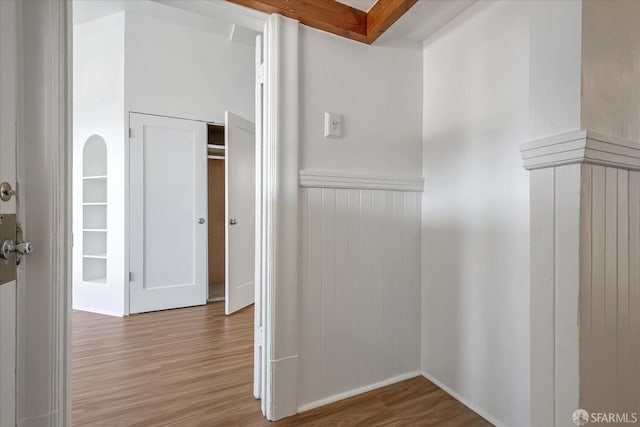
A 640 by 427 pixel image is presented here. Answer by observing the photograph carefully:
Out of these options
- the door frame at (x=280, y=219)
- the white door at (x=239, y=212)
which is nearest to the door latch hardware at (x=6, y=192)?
the door frame at (x=280, y=219)

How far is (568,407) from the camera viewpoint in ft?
2.49

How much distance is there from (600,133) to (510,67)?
2.26 ft

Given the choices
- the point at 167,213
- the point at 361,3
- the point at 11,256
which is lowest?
the point at 11,256

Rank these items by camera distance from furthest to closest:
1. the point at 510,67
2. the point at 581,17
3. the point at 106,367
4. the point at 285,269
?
the point at 106,367 < the point at 285,269 < the point at 510,67 < the point at 581,17

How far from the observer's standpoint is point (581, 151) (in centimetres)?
73

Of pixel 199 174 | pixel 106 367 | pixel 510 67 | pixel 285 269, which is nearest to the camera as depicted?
pixel 510 67

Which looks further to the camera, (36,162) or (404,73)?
(404,73)

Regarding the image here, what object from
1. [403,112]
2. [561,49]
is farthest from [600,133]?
[403,112]

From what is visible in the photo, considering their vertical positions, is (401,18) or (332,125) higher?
(401,18)

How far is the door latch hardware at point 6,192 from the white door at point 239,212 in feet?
6.37

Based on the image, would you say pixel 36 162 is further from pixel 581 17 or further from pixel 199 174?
pixel 199 174

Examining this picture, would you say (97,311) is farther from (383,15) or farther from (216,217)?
(383,15)

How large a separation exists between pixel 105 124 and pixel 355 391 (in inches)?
126

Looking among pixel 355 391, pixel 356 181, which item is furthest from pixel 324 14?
pixel 355 391
